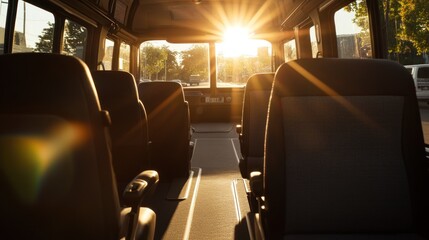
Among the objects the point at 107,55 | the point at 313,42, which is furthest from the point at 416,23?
the point at 107,55

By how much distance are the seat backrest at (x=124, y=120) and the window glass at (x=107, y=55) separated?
2553mm

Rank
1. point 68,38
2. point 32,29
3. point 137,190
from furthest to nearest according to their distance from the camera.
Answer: point 68,38
point 32,29
point 137,190

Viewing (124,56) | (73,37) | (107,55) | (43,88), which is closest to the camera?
(43,88)

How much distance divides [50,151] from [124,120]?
5.97ft

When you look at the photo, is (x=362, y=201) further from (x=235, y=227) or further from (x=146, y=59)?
(x=146, y=59)

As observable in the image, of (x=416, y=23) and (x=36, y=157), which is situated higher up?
(x=416, y=23)

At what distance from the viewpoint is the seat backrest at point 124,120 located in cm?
298

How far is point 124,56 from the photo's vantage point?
720 cm

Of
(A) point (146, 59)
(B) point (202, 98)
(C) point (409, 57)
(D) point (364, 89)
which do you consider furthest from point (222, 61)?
(D) point (364, 89)

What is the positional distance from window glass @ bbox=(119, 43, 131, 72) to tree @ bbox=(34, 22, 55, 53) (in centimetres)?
269

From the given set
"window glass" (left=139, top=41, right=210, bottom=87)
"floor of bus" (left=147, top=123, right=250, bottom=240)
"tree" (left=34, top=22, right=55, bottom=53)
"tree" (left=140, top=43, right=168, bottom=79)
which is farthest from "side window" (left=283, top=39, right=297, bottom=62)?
"tree" (left=34, top=22, right=55, bottom=53)

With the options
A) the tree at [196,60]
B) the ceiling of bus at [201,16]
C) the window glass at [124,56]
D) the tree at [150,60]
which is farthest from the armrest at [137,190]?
the tree at [196,60]

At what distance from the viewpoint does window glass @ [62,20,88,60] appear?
4379mm

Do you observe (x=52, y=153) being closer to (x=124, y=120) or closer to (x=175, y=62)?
(x=124, y=120)
